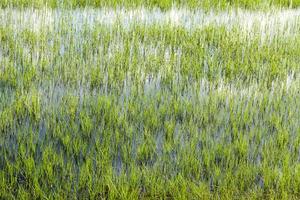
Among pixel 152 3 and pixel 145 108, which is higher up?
pixel 152 3

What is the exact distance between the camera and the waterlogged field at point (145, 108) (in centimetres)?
287

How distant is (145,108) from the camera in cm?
377

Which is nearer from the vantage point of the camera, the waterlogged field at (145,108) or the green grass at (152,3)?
the waterlogged field at (145,108)

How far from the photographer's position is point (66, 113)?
3.62 m

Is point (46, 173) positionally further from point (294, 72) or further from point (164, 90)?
point (294, 72)

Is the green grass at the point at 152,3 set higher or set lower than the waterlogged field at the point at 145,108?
higher

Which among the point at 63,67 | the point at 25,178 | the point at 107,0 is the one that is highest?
the point at 107,0

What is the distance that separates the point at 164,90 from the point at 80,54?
1117mm

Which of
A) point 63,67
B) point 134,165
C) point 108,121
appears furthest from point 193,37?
point 134,165

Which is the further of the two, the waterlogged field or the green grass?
the green grass

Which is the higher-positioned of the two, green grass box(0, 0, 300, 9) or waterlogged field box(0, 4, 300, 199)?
green grass box(0, 0, 300, 9)

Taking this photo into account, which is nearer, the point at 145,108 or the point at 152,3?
the point at 145,108

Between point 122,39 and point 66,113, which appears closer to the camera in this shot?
point 66,113

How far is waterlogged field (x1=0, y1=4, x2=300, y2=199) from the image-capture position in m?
2.87
